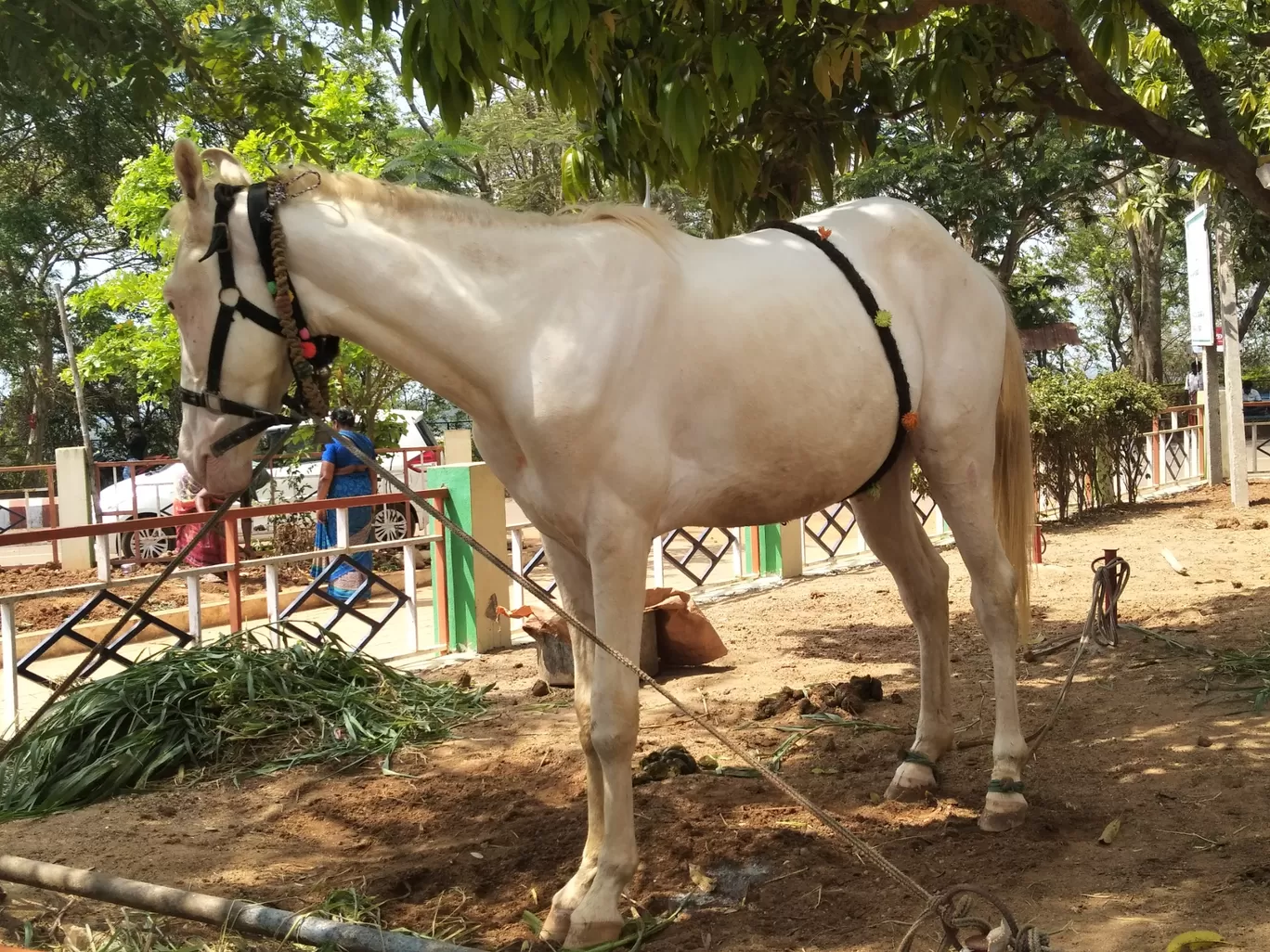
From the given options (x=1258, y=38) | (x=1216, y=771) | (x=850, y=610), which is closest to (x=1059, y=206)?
(x=850, y=610)

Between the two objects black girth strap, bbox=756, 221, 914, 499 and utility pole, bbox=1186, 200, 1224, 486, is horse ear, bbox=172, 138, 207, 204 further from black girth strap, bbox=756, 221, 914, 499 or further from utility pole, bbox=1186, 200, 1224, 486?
utility pole, bbox=1186, 200, 1224, 486

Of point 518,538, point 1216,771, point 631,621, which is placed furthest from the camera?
point 518,538

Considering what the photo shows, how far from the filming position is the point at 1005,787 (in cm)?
367

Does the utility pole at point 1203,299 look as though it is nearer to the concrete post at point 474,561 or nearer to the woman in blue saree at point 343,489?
the concrete post at point 474,561

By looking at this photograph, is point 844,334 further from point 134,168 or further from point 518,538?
point 134,168

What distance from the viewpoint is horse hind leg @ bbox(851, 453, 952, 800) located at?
4.20m

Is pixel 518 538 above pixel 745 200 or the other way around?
the other way around

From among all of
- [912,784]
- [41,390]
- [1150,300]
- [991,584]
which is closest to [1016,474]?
[991,584]

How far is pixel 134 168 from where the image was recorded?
516 inches

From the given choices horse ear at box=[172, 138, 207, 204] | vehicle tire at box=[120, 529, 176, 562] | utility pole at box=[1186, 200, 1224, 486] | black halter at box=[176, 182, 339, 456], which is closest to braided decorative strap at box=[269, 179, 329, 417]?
black halter at box=[176, 182, 339, 456]

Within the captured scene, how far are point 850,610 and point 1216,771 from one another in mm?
4636

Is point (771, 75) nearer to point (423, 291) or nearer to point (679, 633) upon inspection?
point (423, 291)

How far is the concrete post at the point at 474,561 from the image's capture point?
736cm

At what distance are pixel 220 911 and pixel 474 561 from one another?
4.76m
